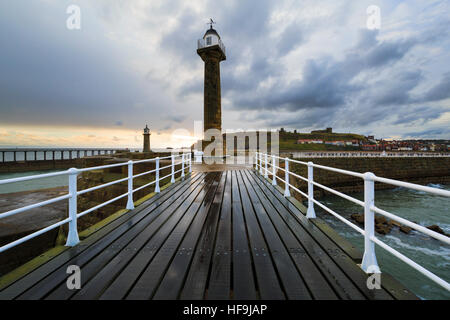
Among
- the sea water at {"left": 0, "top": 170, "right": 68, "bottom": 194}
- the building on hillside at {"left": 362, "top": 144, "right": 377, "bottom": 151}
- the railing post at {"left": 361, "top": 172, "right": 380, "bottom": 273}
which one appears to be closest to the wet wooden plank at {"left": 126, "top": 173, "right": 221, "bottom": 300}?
the railing post at {"left": 361, "top": 172, "right": 380, "bottom": 273}

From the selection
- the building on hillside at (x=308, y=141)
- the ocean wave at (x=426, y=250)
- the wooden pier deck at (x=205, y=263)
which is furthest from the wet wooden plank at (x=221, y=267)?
the building on hillside at (x=308, y=141)

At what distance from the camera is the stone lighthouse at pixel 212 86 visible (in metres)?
13.6

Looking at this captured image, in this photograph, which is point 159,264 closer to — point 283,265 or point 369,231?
point 283,265

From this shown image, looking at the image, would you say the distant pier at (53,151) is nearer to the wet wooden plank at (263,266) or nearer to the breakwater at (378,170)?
the breakwater at (378,170)

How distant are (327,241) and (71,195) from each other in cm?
287

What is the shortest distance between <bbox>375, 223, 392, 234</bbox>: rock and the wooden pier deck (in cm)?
719

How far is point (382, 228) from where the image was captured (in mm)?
7848

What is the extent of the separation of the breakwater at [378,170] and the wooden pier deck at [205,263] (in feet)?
43.5

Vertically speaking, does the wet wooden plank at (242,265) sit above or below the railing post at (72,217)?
below

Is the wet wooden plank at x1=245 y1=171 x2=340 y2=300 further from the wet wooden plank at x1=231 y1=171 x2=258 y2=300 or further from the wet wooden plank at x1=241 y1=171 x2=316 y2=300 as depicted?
the wet wooden plank at x1=231 y1=171 x2=258 y2=300

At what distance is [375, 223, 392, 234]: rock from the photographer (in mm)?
7711
